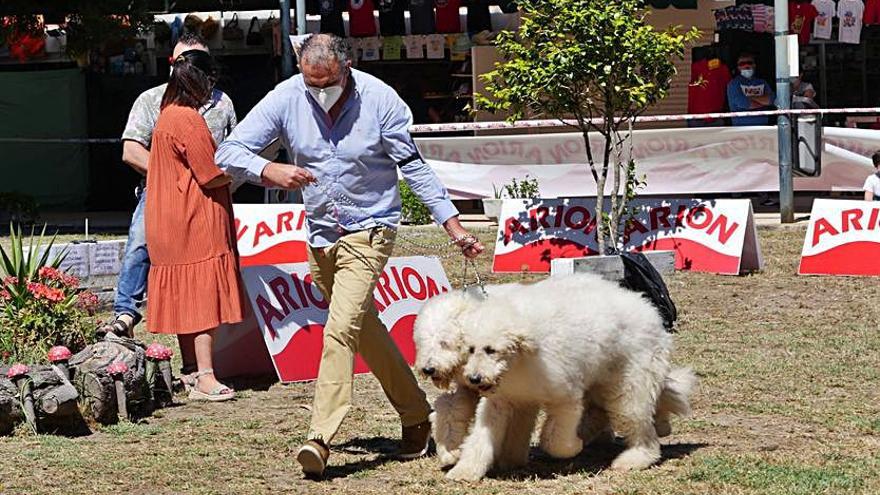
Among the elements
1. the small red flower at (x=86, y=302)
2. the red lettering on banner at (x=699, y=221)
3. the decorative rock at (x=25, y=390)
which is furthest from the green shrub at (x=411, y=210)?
the decorative rock at (x=25, y=390)

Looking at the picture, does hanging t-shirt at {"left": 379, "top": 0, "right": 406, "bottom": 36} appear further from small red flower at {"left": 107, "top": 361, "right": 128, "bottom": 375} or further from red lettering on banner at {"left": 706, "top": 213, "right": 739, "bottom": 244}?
small red flower at {"left": 107, "top": 361, "right": 128, "bottom": 375}

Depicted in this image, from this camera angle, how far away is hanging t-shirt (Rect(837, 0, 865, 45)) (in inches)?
846

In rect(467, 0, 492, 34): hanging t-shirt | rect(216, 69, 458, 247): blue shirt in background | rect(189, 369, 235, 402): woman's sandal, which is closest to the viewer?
rect(216, 69, 458, 247): blue shirt in background

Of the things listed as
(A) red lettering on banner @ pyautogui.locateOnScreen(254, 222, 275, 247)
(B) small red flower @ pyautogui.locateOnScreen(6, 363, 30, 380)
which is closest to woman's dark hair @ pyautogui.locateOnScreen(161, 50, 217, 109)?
(B) small red flower @ pyautogui.locateOnScreen(6, 363, 30, 380)

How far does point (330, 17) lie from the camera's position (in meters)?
21.3

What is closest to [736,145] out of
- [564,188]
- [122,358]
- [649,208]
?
[564,188]

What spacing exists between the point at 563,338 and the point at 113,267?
8.08 m

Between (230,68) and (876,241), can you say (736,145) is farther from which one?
(230,68)

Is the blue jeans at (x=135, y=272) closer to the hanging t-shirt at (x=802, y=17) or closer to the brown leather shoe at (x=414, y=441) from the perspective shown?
the brown leather shoe at (x=414, y=441)

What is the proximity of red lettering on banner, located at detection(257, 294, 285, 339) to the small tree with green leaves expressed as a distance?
17.5ft

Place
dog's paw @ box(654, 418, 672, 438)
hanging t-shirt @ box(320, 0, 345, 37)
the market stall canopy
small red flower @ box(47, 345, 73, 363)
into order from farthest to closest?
hanging t-shirt @ box(320, 0, 345, 37) < the market stall canopy < small red flower @ box(47, 345, 73, 363) < dog's paw @ box(654, 418, 672, 438)

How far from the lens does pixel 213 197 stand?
28.2 feet

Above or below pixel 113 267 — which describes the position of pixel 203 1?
above

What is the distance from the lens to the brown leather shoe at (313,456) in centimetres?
651
